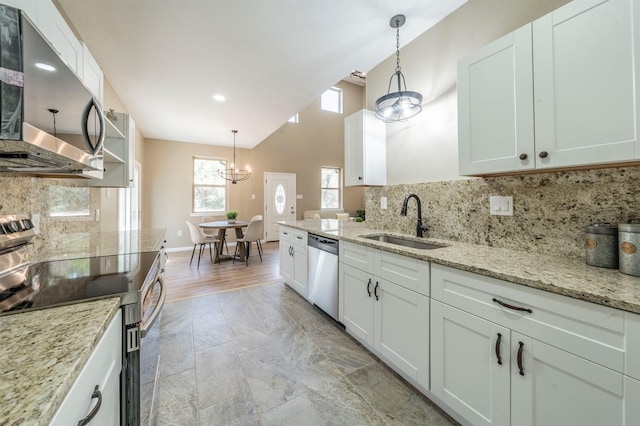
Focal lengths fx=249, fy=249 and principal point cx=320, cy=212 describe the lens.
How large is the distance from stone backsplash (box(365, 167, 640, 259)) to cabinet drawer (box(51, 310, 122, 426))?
77.4 inches

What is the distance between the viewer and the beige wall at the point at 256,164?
568 centimetres

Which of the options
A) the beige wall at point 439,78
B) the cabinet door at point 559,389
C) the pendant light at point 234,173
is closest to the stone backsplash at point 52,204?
the cabinet door at point 559,389

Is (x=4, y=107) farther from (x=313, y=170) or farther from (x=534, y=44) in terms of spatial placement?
(x=313, y=170)

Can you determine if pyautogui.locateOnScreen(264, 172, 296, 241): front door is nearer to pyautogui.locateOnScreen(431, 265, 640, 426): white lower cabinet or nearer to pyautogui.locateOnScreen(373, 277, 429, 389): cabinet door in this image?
pyautogui.locateOnScreen(373, 277, 429, 389): cabinet door

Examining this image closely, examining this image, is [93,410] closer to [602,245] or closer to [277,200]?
[602,245]

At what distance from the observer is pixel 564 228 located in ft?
4.35

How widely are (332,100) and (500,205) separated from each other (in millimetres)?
Result: 7247

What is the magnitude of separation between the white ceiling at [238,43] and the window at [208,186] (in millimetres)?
2630

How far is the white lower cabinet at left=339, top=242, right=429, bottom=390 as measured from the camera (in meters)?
1.41

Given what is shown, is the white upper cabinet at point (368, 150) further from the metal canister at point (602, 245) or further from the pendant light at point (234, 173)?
the pendant light at point (234, 173)

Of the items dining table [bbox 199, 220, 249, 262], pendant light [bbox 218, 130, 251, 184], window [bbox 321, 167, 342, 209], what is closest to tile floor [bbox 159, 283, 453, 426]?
dining table [bbox 199, 220, 249, 262]

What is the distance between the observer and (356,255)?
192cm

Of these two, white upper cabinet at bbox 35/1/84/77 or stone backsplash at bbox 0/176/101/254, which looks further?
stone backsplash at bbox 0/176/101/254

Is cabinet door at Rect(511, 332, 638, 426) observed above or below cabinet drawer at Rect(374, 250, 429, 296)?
below
